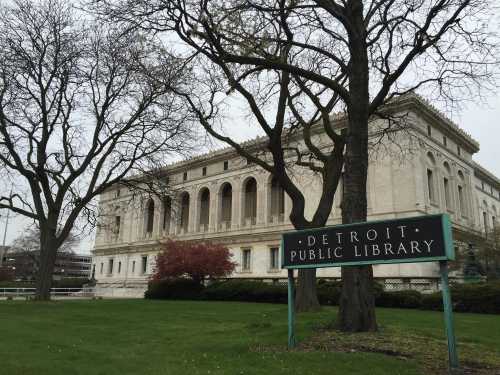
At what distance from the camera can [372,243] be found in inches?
290

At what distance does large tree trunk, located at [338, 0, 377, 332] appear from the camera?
9398mm

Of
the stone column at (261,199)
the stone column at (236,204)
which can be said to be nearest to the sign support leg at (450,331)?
the stone column at (261,199)

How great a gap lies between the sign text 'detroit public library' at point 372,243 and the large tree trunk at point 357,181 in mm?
1828

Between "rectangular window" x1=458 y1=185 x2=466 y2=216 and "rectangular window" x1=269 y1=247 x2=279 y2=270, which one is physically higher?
"rectangular window" x1=458 y1=185 x2=466 y2=216

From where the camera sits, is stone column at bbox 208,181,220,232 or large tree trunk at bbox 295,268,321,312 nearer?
large tree trunk at bbox 295,268,321,312

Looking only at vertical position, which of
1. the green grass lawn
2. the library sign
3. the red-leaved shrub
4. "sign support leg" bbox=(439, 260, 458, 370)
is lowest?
the green grass lawn

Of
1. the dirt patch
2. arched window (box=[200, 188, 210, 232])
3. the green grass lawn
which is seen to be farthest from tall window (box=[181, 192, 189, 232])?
the dirt patch

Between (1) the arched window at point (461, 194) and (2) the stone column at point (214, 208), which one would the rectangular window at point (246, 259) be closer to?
(2) the stone column at point (214, 208)

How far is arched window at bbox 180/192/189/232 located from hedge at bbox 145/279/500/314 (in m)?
16.0

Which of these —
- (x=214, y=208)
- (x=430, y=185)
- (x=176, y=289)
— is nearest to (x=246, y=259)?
(x=214, y=208)

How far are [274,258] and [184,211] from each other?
661 inches

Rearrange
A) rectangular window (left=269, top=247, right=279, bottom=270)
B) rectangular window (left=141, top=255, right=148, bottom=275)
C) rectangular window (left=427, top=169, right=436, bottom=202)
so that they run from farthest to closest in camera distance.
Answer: rectangular window (left=141, top=255, right=148, bottom=275), rectangular window (left=269, top=247, right=279, bottom=270), rectangular window (left=427, top=169, right=436, bottom=202)

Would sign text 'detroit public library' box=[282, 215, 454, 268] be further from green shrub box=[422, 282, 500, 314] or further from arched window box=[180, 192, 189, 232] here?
arched window box=[180, 192, 189, 232]

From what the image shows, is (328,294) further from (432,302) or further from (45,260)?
(45,260)
